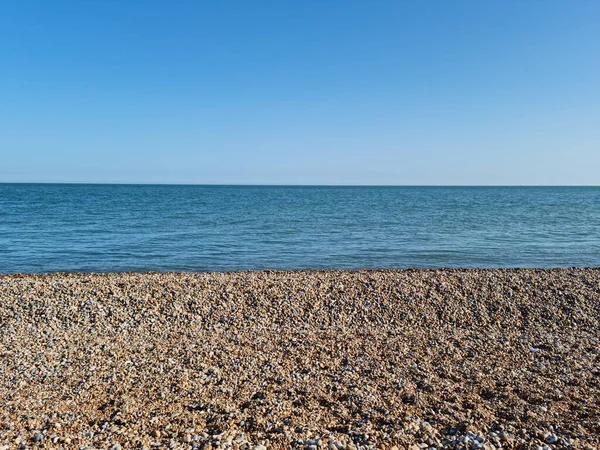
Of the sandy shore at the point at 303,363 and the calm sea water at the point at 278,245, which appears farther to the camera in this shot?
the calm sea water at the point at 278,245

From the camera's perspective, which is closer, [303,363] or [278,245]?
[303,363]

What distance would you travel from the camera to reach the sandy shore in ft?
18.4

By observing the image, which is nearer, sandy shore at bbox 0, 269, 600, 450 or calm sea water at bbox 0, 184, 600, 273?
sandy shore at bbox 0, 269, 600, 450

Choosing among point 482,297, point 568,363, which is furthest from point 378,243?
point 568,363

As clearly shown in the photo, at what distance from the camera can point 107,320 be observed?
1028cm

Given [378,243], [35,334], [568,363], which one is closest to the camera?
[568,363]

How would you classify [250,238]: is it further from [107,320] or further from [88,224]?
[107,320]

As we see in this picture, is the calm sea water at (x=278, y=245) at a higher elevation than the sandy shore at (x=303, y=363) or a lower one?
higher

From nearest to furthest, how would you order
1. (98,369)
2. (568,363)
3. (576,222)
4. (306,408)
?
(306,408), (98,369), (568,363), (576,222)

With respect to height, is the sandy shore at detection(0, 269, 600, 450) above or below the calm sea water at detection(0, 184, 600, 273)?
below

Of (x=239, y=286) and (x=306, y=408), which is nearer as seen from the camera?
(x=306, y=408)

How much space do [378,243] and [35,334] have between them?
18.5 metres

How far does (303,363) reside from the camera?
8109 mm

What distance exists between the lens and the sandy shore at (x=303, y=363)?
5613mm
